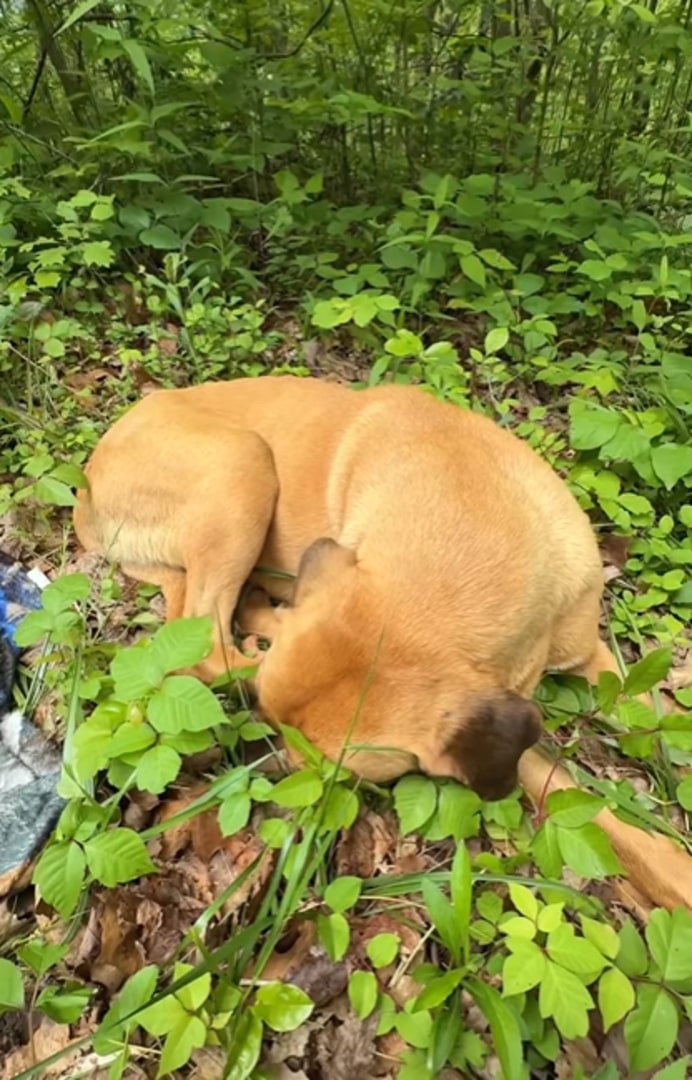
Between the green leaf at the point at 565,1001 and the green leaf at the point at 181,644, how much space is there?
1.13 m

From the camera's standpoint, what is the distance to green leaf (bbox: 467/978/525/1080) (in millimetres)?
1793

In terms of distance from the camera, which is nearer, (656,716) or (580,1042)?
(580,1042)

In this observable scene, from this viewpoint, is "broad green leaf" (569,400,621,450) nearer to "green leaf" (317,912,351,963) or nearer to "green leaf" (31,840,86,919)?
"green leaf" (317,912,351,963)

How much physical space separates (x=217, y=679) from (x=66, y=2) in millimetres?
4213

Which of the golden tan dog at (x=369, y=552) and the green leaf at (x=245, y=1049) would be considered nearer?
the green leaf at (x=245, y=1049)

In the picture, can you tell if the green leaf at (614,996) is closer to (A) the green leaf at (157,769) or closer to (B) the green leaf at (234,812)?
(B) the green leaf at (234,812)

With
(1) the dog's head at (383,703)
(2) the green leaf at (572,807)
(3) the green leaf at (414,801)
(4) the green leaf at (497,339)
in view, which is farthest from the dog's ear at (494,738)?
(4) the green leaf at (497,339)

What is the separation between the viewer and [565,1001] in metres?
1.79

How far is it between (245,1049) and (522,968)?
2.25ft

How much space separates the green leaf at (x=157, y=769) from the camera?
2109 millimetres

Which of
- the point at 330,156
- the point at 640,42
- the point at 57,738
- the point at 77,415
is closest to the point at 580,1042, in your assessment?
the point at 57,738

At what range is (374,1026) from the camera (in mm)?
2055

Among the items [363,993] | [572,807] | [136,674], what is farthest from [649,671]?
[136,674]

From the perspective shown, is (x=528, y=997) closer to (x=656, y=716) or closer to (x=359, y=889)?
(x=359, y=889)
